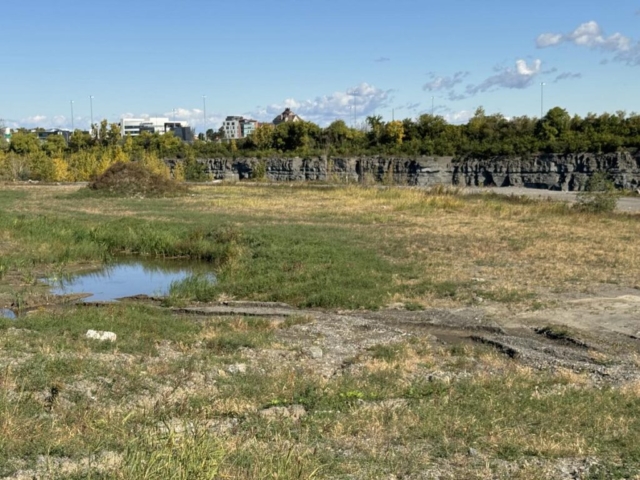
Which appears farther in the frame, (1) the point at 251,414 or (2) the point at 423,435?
(1) the point at 251,414

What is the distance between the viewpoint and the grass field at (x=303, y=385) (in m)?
4.99

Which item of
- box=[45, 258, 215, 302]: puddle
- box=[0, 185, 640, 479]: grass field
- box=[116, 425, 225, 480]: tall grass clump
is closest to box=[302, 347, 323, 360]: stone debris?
box=[0, 185, 640, 479]: grass field

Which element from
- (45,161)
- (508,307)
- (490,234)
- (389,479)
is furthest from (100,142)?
(389,479)

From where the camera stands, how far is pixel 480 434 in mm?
5820

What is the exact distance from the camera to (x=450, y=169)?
75.9 meters

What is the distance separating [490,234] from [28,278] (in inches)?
581

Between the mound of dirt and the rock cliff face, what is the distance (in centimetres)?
1839

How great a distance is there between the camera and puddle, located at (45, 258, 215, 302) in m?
15.6

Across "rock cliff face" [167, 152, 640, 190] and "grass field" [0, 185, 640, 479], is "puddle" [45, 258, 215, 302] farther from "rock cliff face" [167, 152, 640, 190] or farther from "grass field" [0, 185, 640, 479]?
"rock cliff face" [167, 152, 640, 190]

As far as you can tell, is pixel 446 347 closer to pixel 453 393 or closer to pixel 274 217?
pixel 453 393

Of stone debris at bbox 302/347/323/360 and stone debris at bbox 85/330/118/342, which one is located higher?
stone debris at bbox 85/330/118/342

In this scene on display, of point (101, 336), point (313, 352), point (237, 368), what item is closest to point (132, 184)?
point (101, 336)

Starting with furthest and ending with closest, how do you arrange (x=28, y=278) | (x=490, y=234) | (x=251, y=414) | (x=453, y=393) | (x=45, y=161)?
1. (x=45, y=161)
2. (x=490, y=234)
3. (x=28, y=278)
4. (x=453, y=393)
5. (x=251, y=414)

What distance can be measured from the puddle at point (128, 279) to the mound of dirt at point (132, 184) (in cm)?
2553
